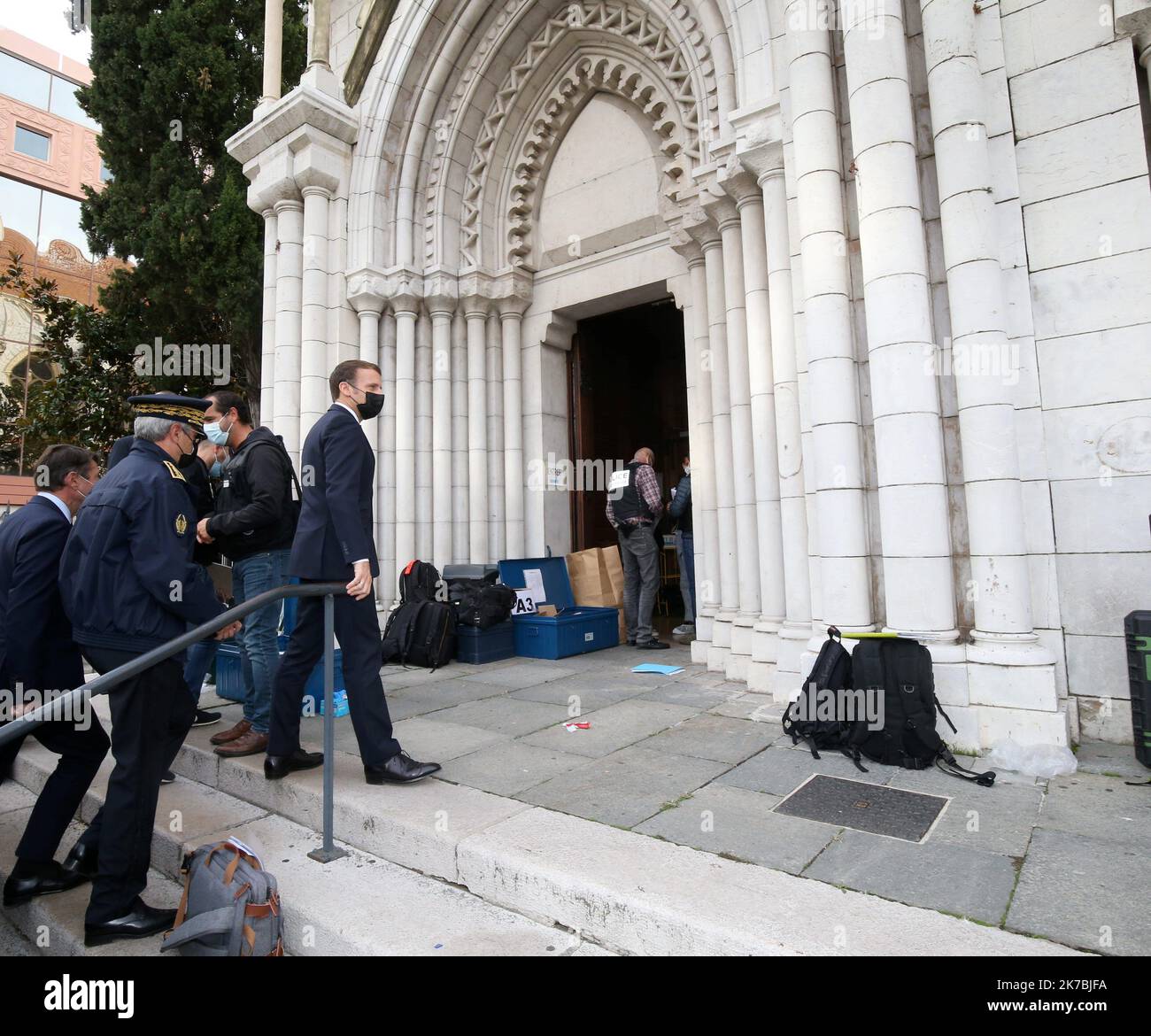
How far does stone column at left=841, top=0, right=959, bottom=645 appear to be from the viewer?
11.6ft

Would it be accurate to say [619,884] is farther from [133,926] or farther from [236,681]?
[236,681]

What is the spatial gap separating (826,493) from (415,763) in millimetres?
2715

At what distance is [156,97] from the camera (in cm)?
1026

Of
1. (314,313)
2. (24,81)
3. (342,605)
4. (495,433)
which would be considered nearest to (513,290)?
(495,433)

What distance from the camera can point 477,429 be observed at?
7453mm

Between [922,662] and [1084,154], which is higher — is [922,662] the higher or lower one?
the lower one

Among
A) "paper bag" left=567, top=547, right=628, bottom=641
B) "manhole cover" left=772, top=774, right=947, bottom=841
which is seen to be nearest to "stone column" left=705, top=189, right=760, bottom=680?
"manhole cover" left=772, top=774, right=947, bottom=841

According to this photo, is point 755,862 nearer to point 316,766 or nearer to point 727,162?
point 316,766

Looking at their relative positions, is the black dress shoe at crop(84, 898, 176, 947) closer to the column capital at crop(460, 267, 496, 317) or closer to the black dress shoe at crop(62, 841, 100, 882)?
the black dress shoe at crop(62, 841, 100, 882)

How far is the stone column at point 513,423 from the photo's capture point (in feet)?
24.6

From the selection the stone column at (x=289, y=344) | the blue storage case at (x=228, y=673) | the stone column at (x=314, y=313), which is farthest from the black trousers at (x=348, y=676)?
the stone column at (x=289, y=344)

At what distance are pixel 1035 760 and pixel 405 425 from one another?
6.30 metres
